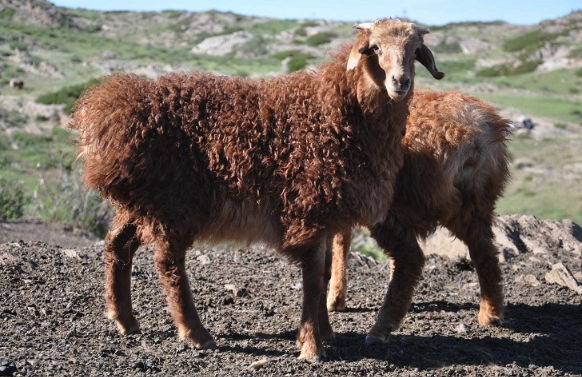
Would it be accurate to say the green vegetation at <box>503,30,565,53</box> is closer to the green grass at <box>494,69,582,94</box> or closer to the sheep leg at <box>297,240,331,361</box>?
the green grass at <box>494,69,582,94</box>

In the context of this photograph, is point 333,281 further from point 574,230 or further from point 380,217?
point 574,230

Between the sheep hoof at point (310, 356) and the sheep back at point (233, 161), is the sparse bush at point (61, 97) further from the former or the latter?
the sheep hoof at point (310, 356)

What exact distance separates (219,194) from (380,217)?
Result: 1309mm

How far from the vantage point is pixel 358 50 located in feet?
19.6

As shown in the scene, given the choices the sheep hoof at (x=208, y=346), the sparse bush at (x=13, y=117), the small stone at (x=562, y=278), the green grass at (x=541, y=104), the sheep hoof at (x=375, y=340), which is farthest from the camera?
the green grass at (x=541, y=104)

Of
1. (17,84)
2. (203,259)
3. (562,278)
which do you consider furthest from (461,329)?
(17,84)

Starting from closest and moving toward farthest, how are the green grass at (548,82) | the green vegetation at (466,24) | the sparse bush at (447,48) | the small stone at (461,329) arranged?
the small stone at (461,329) → the green grass at (548,82) → the sparse bush at (447,48) → the green vegetation at (466,24)

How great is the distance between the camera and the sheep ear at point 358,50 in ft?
19.6

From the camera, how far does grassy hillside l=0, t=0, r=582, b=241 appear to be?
19.4 m

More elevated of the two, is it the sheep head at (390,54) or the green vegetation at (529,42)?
the sheep head at (390,54)

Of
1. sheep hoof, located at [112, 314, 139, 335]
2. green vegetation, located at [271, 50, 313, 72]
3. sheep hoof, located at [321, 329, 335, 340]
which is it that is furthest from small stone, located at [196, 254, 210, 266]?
green vegetation, located at [271, 50, 313, 72]

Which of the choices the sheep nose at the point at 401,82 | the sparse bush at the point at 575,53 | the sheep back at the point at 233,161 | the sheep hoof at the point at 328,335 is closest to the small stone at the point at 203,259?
the sheep hoof at the point at 328,335

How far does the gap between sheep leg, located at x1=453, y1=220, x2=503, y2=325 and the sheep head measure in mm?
1952

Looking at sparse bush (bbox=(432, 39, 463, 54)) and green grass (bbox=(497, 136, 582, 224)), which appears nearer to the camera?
green grass (bbox=(497, 136, 582, 224))
